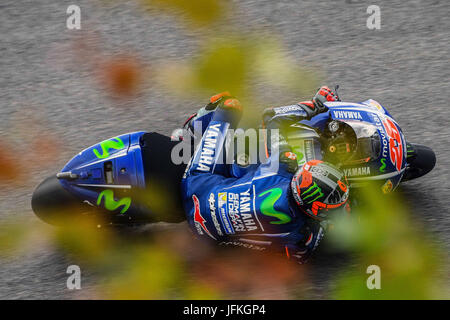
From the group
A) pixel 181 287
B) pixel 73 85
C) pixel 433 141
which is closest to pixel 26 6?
pixel 73 85

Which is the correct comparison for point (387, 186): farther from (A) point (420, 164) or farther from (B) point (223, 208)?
(B) point (223, 208)

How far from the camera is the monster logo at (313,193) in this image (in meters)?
4.70

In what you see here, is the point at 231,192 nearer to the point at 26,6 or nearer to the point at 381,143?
the point at 381,143

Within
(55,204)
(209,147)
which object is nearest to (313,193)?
(209,147)

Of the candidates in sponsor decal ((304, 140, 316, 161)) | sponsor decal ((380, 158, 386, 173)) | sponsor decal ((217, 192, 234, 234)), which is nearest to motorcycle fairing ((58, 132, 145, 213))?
sponsor decal ((217, 192, 234, 234))

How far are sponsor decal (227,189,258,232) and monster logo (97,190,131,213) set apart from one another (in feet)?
3.20

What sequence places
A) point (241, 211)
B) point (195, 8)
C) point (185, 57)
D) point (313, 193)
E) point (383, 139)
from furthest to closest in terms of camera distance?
1. point (195, 8)
2. point (185, 57)
3. point (383, 139)
4. point (241, 211)
5. point (313, 193)

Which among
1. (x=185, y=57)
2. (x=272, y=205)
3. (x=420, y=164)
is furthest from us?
(x=185, y=57)

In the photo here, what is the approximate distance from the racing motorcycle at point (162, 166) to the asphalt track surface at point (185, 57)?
2.63ft

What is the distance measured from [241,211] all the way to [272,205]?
0.85ft

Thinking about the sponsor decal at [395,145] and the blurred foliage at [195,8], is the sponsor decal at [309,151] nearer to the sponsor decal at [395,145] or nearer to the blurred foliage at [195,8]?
the sponsor decal at [395,145]

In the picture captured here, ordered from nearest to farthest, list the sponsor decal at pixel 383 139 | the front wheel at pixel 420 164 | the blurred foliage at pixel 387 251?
1. the sponsor decal at pixel 383 139
2. the blurred foliage at pixel 387 251
3. the front wheel at pixel 420 164

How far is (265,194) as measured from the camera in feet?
16.4

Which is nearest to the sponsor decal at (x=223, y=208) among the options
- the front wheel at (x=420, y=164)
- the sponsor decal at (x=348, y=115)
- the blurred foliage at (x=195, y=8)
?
the sponsor decal at (x=348, y=115)
